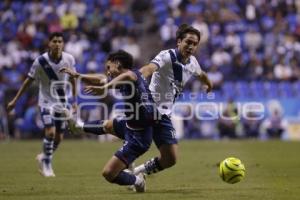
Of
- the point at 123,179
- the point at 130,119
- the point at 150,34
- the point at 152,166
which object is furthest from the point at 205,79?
the point at 150,34

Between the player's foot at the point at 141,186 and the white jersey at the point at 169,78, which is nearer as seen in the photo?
the player's foot at the point at 141,186

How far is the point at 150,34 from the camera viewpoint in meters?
31.8

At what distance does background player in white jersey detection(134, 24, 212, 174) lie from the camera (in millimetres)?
11727

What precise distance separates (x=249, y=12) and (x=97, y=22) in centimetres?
660

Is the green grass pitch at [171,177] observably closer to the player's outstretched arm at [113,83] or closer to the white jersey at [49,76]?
the white jersey at [49,76]

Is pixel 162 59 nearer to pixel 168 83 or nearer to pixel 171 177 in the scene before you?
pixel 168 83

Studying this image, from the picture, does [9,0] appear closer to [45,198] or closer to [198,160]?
[198,160]

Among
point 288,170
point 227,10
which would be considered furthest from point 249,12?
point 288,170

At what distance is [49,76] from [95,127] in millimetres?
2881

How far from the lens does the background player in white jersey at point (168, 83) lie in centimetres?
1173

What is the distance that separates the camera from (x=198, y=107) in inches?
1072

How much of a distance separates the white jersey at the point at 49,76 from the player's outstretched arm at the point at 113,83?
4246 mm

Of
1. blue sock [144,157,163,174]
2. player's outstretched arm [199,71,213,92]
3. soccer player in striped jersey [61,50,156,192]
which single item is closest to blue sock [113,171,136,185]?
soccer player in striped jersey [61,50,156,192]

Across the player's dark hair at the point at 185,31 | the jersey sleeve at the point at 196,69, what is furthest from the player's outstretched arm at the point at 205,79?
the player's dark hair at the point at 185,31
